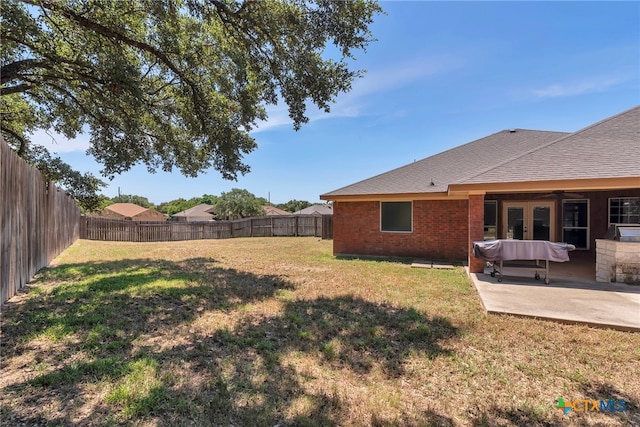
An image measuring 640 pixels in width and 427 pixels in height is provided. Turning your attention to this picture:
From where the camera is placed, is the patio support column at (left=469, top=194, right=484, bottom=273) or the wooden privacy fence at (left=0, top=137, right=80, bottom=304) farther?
the patio support column at (left=469, top=194, right=484, bottom=273)

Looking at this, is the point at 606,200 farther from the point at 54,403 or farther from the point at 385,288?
the point at 54,403

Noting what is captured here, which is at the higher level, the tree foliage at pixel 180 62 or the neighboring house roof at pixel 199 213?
the tree foliage at pixel 180 62

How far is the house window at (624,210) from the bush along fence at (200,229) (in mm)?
14291

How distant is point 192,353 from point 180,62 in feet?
25.1

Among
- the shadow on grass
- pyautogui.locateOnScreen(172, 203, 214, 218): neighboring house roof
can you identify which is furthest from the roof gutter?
pyautogui.locateOnScreen(172, 203, 214, 218): neighboring house roof

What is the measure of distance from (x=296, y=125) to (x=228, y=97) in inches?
114

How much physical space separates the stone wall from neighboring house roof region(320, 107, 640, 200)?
4.95 feet

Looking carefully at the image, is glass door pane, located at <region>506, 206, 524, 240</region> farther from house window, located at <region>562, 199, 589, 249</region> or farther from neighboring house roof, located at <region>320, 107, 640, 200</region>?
neighboring house roof, located at <region>320, 107, 640, 200</region>

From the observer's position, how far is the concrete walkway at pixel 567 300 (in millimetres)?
4762

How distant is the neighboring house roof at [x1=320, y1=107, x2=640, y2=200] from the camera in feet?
23.2

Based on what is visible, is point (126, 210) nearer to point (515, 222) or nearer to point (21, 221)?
point (21, 221)

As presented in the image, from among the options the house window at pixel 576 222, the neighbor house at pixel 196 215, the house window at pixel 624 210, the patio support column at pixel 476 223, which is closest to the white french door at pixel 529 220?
the house window at pixel 576 222

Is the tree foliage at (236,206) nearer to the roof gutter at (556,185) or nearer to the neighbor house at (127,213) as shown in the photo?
the neighbor house at (127,213)

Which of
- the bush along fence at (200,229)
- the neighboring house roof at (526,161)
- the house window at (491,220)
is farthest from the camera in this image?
the bush along fence at (200,229)
